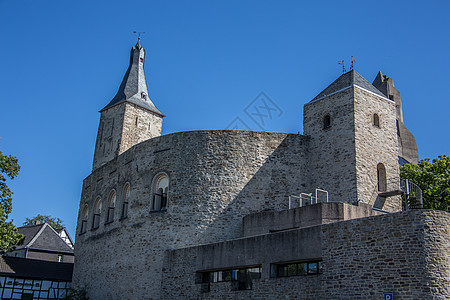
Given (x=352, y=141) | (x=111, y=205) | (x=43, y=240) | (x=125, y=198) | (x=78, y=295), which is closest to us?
(x=352, y=141)

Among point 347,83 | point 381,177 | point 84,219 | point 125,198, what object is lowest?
point 84,219

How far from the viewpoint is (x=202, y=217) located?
23781 millimetres

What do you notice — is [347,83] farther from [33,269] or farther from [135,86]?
[33,269]

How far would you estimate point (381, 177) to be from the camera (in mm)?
Result: 23656

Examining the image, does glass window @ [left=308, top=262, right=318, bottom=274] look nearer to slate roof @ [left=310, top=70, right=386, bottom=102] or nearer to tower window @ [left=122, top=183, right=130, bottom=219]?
slate roof @ [left=310, top=70, right=386, bottom=102]

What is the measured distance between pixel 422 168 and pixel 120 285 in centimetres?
1869

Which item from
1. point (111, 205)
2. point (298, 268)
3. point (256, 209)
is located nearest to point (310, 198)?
point (256, 209)

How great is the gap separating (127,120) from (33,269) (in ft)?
42.4

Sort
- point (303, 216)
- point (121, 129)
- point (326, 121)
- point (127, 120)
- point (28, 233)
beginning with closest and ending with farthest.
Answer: point (303, 216) → point (326, 121) → point (121, 129) → point (127, 120) → point (28, 233)

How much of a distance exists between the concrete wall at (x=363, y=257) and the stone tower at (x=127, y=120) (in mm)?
21051

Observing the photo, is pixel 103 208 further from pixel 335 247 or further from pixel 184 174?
pixel 335 247

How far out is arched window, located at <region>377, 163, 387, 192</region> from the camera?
76.9ft

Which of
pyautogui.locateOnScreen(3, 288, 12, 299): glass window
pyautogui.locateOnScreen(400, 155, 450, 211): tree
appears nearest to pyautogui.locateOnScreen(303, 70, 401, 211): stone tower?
pyautogui.locateOnScreen(400, 155, 450, 211): tree

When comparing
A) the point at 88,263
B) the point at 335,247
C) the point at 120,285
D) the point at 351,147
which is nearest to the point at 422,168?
the point at 351,147
